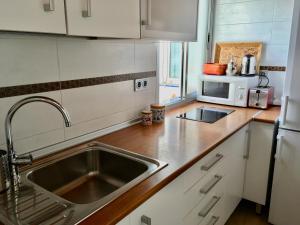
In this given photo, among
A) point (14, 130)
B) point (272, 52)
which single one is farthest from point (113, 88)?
point (272, 52)

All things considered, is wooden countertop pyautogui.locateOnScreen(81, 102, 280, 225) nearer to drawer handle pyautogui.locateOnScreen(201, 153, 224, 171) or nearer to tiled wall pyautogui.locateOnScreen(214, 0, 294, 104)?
drawer handle pyautogui.locateOnScreen(201, 153, 224, 171)

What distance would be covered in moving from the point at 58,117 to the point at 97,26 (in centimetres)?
53

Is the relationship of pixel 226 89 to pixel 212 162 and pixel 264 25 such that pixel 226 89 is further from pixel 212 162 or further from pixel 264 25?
pixel 212 162

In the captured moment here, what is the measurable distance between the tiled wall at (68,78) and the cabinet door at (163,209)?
2.00ft

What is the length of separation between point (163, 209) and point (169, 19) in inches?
39.8

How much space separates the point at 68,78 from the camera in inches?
51.6

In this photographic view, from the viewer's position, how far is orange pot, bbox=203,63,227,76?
242 centimetres

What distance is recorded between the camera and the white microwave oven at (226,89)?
7.34 feet

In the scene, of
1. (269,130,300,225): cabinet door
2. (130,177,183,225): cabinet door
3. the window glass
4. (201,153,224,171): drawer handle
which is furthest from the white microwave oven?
(130,177,183,225): cabinet door

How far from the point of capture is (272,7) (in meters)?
2.28

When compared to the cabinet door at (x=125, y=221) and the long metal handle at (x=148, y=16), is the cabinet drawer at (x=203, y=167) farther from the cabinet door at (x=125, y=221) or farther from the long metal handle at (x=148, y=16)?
the long metal handle at (x=148, y=16)

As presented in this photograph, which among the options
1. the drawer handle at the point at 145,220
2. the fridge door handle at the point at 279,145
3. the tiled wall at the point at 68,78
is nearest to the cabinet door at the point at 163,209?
the drawer handle at the point at 145,220

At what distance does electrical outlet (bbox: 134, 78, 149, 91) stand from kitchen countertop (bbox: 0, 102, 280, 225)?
260mm

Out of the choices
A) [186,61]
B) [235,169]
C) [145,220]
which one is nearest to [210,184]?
[235,169]
